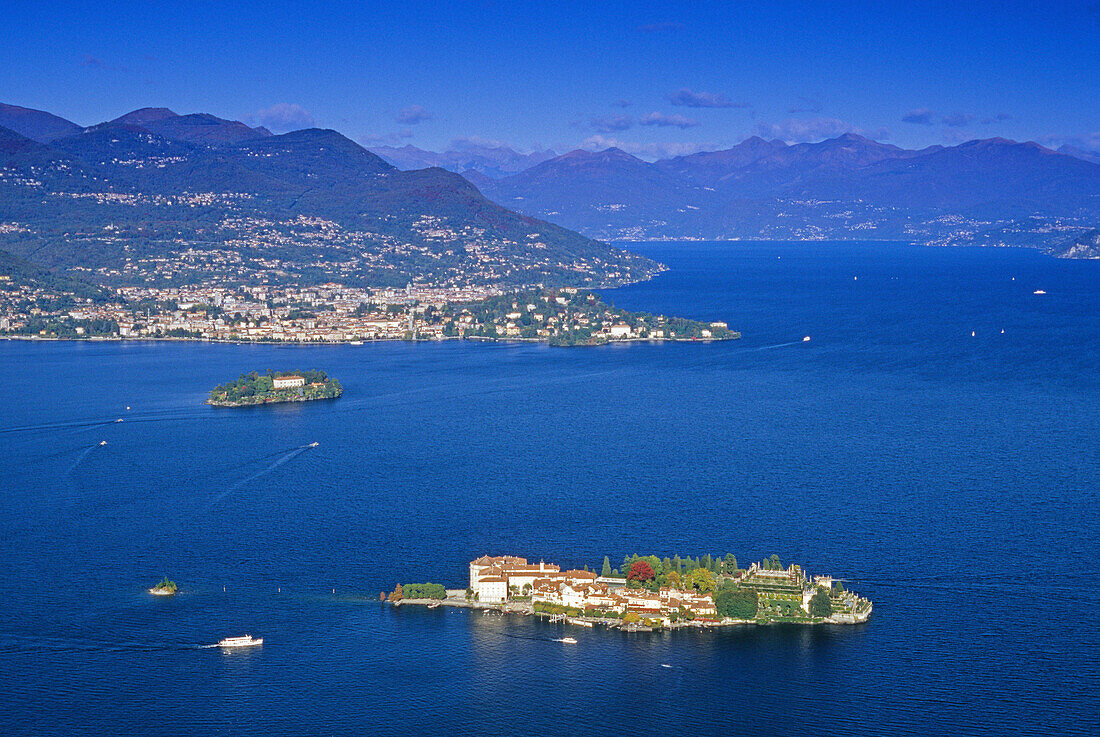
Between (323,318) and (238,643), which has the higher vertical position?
(323,318)

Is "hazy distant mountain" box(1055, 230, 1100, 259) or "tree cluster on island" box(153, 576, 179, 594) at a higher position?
"hazy distant mountain" box(1055, 230, 1100, 259)

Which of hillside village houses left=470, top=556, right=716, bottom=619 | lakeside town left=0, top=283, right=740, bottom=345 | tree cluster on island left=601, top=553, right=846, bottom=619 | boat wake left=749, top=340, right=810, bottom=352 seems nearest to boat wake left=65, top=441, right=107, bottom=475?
hillside village houses left=470, top=556, right=716, bottom=619

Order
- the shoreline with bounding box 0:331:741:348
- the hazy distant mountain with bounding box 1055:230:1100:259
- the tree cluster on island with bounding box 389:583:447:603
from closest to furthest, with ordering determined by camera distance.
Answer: the tree cluster on island with bounding box 389:583:447:603 < the shoreline with bounding box 0:331:741:348 < the hazy distant mountain with bounding box 1055:230:1100:259

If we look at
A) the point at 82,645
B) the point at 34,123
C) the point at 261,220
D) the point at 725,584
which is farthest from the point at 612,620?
the point at 34,123

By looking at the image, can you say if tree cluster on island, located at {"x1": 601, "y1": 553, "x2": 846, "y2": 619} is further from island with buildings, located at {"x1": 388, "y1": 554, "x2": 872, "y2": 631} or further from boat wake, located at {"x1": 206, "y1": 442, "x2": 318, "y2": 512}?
boat wake, located at {"x1": 206, "y1": 442, "x2": 318, "y2": 512}

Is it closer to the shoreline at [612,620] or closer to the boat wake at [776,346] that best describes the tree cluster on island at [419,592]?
the shoreline at [612,620]

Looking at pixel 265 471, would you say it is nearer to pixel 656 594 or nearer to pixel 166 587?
pixel 166 587

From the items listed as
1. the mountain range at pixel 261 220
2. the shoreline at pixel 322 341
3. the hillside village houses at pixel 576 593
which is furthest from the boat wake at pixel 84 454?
the mountain range at pixel 261 220
